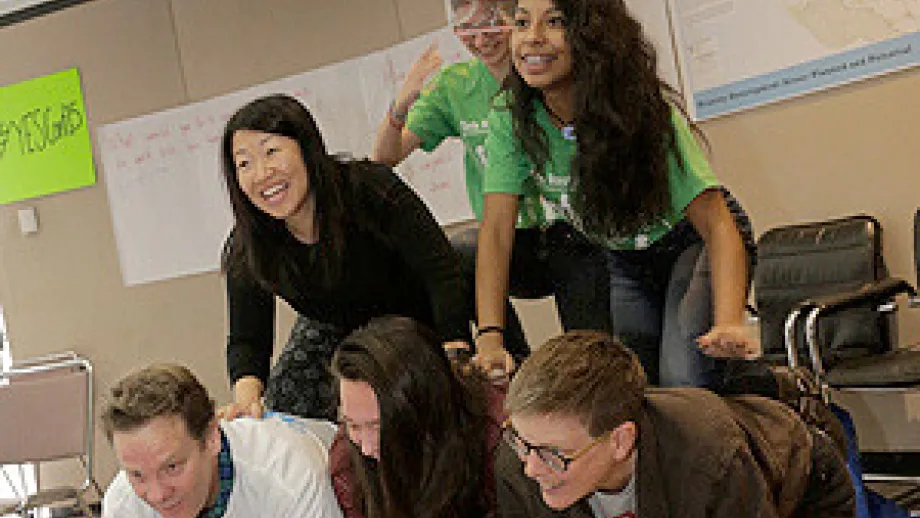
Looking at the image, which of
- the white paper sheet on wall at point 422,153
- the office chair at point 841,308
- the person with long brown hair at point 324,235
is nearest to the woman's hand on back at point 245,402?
the person with long brown hair at point 324,235

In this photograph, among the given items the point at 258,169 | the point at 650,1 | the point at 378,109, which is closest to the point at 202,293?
the point at 378,109

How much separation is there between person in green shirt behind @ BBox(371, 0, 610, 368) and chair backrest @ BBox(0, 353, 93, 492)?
244 cm

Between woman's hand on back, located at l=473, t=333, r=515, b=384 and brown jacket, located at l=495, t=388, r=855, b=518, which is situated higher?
woman's hand on back, located at l=473, t=333, r=515, b=384

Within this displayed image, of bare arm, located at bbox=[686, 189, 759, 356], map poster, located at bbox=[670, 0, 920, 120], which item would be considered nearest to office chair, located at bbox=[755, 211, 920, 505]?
map poster, located at bbox=[670, 0, 920, 120]

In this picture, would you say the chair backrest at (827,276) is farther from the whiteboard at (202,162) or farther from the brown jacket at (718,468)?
the brown jacket at (718,468)

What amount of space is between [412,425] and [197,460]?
42 cm

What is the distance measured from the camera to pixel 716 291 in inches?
89.1

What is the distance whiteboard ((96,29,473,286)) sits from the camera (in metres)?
5.31

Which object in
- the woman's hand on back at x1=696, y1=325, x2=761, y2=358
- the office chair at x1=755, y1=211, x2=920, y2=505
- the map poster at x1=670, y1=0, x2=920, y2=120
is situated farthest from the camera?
the map poster at x1=670, y1=0, x2=920, y2=120

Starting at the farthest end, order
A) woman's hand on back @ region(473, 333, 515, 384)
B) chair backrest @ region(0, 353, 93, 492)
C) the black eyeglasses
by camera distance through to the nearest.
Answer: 1. chair backrest @ region(0, 353, 93, 492)
2. woman's hand on back @ region(473, 333, 515, 384)
3. the black eyeglasses

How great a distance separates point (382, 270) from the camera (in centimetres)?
259

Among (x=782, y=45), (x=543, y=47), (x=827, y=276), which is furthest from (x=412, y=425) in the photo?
(x=782, y=45)

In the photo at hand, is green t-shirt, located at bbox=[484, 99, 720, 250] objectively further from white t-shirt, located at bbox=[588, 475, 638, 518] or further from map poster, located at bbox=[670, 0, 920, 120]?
map poster, located at bbox=[670, 0, 920, 120]

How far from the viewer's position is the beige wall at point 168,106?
14.4ft
